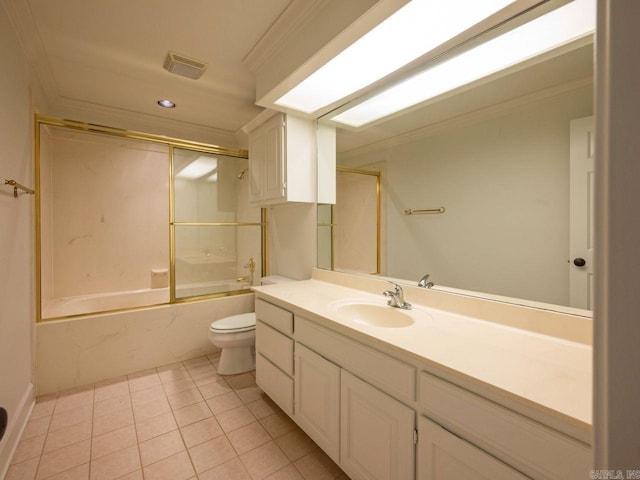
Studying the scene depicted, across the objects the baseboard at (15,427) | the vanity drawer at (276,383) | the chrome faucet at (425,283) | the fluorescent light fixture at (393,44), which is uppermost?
the fluorescent light fixture at (393,44)

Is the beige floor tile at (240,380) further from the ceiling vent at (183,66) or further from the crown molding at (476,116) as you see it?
the ceiling vent at (183,66)

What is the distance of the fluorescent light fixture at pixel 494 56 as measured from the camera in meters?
1.09

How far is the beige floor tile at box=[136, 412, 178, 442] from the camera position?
1.66 m

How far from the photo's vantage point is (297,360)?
1568mm

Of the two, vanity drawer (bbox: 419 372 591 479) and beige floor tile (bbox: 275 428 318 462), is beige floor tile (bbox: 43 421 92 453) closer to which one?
beige floor tile (bbox: 275 428 318 462)

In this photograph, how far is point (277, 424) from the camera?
1.75 m

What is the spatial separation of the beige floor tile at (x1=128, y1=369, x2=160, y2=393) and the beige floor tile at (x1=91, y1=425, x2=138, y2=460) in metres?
0.47

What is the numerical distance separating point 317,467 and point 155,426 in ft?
3.41

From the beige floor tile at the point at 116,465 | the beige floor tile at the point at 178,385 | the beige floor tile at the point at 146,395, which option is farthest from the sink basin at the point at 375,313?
the beige floor tile at the point at 146,395

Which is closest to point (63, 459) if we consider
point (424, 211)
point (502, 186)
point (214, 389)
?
point (214, 389)

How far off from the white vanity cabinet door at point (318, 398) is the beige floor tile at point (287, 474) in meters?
0.16

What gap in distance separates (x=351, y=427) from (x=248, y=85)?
2475 mm

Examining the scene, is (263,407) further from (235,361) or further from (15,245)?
(15,245)

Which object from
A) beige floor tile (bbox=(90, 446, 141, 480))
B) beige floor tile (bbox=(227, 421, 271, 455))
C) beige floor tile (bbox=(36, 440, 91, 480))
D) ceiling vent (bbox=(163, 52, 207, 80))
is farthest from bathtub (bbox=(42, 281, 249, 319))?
ceiling vent (bbox=(163, 52, 207, 80))
